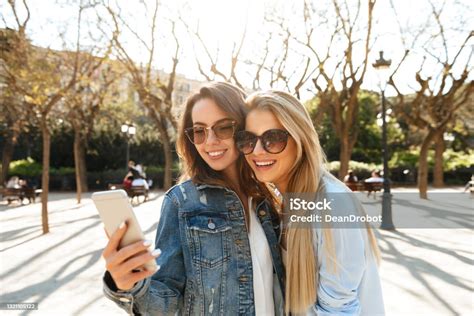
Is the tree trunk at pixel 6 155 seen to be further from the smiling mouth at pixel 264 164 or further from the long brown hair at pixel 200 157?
the smiling mouth at pixel 264 164

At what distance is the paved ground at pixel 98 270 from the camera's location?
456 cm

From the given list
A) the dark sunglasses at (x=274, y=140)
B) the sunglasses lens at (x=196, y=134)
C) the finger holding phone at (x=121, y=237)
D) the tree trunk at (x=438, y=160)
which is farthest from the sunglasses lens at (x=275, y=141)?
the tree trunk at (x=438, y=160)

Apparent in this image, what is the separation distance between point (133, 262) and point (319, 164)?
78cm

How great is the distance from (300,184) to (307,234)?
20 cm

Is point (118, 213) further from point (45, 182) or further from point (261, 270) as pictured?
point (45, 182)

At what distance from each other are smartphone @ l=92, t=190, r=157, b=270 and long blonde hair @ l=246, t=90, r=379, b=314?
1.89 feet

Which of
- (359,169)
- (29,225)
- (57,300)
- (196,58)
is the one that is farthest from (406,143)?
(57,300)

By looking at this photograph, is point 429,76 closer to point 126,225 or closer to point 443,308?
point 443,308

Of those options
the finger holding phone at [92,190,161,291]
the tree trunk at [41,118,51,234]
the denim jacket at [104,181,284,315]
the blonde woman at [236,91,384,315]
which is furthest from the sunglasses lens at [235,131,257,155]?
the tree trunk at [41,118,51,234]

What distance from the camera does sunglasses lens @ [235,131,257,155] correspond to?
1.67 metres

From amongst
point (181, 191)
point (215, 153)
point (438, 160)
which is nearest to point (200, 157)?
point (215, 153)

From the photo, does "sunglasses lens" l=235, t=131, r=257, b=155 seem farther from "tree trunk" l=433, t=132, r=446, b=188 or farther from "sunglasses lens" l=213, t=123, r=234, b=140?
"tree trunk" l=433, t=132, r=446, b=188

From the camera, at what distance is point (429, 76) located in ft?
55.7

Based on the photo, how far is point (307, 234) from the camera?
1.51 metres
